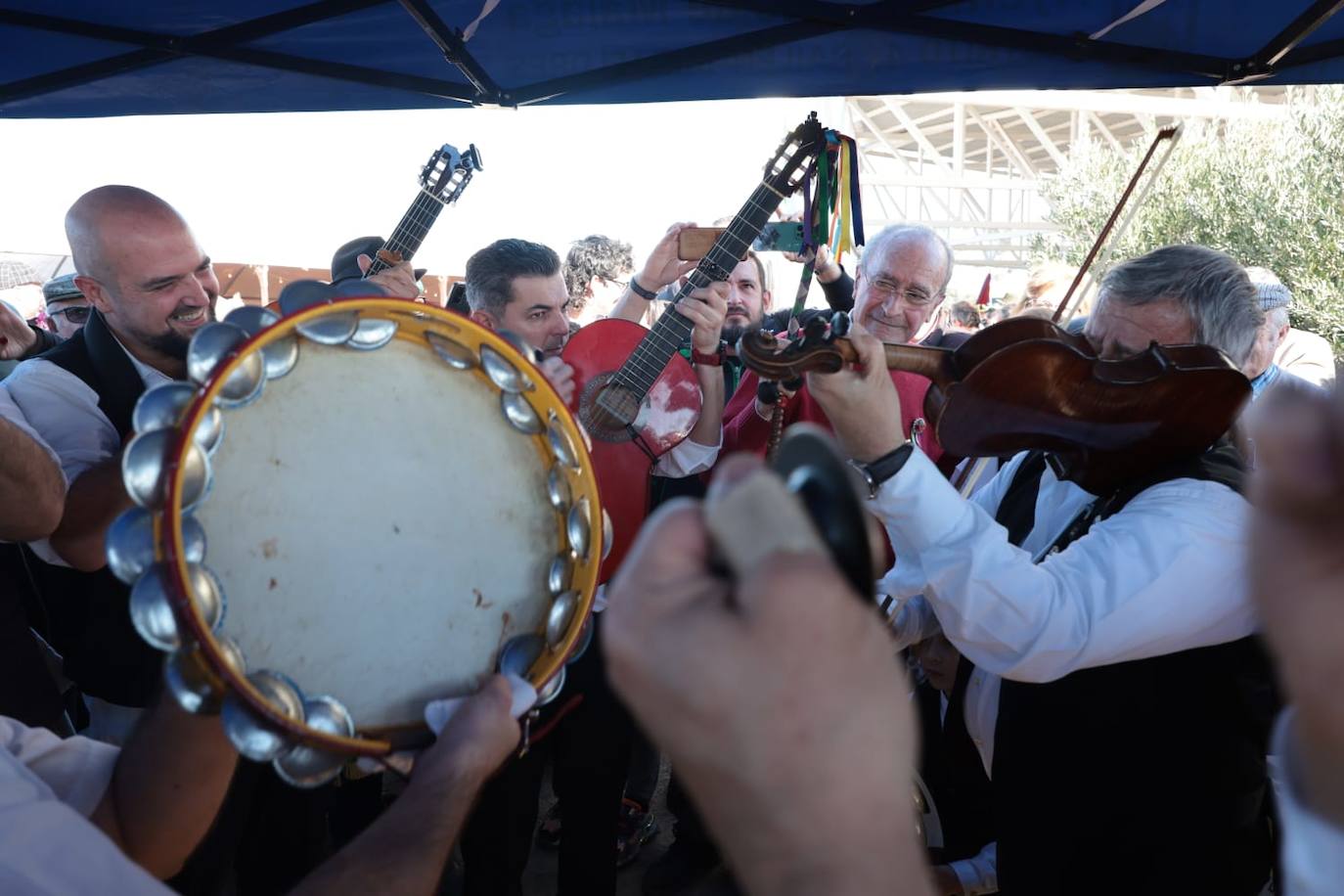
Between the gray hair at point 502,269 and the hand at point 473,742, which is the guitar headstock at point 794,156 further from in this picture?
the hand at point 473,742

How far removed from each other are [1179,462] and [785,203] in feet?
5.43

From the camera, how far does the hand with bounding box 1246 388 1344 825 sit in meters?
0.45

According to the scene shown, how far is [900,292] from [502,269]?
4.77ft

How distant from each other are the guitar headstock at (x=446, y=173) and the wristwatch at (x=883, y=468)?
2303 millimetres

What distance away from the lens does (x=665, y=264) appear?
10.6 feet

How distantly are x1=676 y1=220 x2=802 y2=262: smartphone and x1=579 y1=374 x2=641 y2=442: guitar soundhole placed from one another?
1.85ft

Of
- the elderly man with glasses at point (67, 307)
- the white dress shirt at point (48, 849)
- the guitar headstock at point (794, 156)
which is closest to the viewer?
the white dress shirt at point (48, 849)

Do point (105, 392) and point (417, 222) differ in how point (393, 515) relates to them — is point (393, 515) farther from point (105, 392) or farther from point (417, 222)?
point (417, 222)

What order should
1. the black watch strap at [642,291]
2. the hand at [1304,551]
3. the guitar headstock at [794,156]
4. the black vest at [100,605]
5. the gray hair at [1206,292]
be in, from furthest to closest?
the black watch strap at [642,291] → the guitar headstock at [794,156] → the black vest at [100,605] → the gray hair at [1206,292] → the hand at [1304,551]

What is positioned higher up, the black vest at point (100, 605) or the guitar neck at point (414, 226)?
the guitar neck at point (414, 226)

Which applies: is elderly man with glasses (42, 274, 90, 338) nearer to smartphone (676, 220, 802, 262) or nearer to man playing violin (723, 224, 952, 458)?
smartphone (676, 220, 802, 262)

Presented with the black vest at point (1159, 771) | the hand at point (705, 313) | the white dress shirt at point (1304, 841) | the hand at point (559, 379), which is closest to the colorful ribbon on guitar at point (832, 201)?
the hand at point (705, 313)

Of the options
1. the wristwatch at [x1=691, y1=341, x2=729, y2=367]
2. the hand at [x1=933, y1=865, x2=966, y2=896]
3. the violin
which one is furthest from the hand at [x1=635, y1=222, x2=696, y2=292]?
the hand at [x1=933, y1=865, x2=966, y2=896]

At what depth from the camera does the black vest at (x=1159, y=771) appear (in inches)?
72.3
